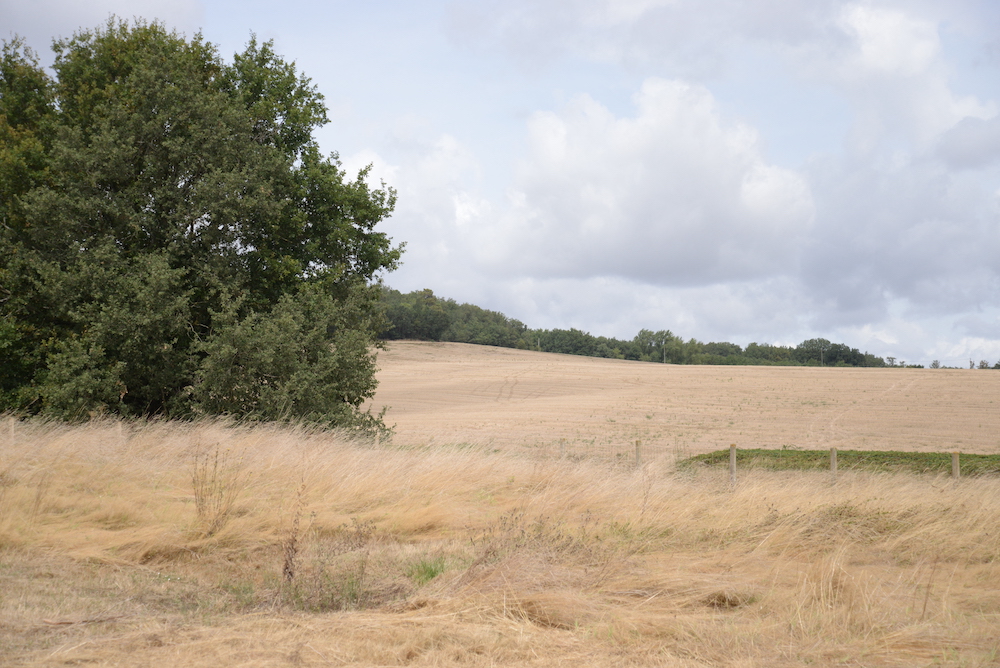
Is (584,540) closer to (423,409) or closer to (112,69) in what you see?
(112,69)

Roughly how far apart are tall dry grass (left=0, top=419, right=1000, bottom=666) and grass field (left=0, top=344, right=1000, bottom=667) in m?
0.03

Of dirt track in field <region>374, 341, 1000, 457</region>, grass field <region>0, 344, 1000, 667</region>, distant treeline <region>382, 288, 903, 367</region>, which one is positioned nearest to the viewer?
grass field <region>0, 344, 1000, 667</region>

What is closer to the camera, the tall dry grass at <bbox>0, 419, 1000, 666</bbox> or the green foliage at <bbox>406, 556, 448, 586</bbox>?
the tall dry grass at <bbox>0, 419, 1000, 666</bbox>

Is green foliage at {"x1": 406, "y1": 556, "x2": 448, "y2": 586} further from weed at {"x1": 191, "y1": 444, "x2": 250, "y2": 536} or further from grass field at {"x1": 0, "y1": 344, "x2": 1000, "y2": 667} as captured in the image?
weed at {"x1": 191, "y1": 444, "x2": 250, "y2": 536}

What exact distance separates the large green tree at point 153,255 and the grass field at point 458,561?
529 centimetres

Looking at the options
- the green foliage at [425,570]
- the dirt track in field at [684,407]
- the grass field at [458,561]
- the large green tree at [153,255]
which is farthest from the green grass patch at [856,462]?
the green foliage at [425,570]

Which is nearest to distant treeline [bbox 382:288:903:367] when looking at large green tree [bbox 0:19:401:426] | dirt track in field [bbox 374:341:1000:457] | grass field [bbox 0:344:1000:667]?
dirt track in field [bbox 374:341:1000:457]

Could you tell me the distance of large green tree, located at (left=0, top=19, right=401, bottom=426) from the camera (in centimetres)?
1769

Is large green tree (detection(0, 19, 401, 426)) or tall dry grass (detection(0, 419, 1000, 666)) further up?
large green tree (detection(0, 19, 401, 426))

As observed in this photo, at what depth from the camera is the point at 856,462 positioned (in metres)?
19.6

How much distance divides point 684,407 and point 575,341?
83119mm

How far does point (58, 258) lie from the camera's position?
1881cm

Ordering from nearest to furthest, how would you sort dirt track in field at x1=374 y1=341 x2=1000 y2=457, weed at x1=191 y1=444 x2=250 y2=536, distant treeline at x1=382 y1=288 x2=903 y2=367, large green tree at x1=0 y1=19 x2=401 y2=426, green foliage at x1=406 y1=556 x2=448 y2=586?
1. green foliage at x1=406 y1=556 x2=448 y2=586
2. weed at x1=191 y1=444 x2=250 y2=536
3. large green tree at x1=0 y1=19 x2=401 y2=426
4. dirt track in field at x1=374 y1=341 x2=1000 y2=457
5. distant treeline at x1=382 y1=288 x2=903 y2=367

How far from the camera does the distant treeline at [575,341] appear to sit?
4441 inches
